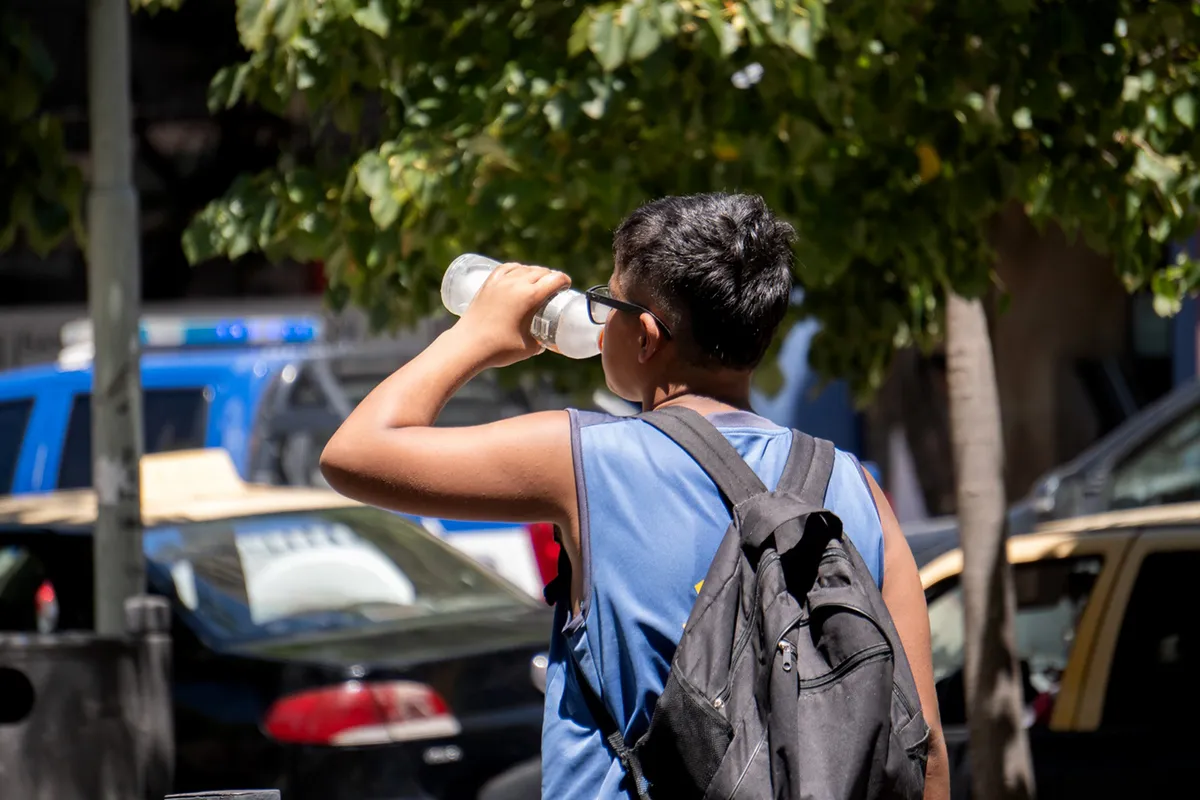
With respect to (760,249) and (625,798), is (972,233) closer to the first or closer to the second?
(760,249)

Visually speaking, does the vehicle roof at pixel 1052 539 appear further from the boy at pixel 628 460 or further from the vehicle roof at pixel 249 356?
the vehicle roof at pixel 249 356

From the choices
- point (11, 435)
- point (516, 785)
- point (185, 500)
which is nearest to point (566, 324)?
point (516, 785)

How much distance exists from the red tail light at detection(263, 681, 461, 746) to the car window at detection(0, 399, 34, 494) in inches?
191

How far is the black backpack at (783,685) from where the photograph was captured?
6.23ft

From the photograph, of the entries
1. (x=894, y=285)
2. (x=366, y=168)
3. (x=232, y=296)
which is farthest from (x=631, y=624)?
(x=232, y=296)

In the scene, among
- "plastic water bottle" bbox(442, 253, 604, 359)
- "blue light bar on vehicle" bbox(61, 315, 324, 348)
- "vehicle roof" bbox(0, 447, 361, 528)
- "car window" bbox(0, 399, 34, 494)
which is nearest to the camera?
"plastic water bottle" bbox(442, 253, 604, 359)

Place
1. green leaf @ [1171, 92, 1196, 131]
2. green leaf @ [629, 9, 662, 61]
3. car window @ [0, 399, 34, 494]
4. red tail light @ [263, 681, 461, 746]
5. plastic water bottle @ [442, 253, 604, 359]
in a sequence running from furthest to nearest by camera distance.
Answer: car window @ [0, 399, 34, 494] < red tail light @ [263, 681, 461, 746] < green leaf @ [1171, 92, 1196, 131] < green leaf @ [629, 9, 662, 61] < plastic water bottle @ [442, 253, 604, 359]

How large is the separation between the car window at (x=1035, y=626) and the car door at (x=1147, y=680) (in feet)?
0.46

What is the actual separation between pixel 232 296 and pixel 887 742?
50.4 feet

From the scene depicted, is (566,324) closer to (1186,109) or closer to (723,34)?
(723,34)

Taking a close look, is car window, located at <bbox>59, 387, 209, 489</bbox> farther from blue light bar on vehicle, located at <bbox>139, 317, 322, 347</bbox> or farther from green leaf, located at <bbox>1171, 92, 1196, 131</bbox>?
green leaf, located at <bbox>1171, 92, 1196, 131</bbox>

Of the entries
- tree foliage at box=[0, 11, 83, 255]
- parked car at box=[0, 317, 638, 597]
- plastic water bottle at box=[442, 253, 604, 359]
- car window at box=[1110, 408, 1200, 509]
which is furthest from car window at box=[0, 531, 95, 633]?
car window at box=[1110, 408, 1200, 509]

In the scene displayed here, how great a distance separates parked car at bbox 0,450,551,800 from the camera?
16.1 ft

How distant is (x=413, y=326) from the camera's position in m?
5.09
